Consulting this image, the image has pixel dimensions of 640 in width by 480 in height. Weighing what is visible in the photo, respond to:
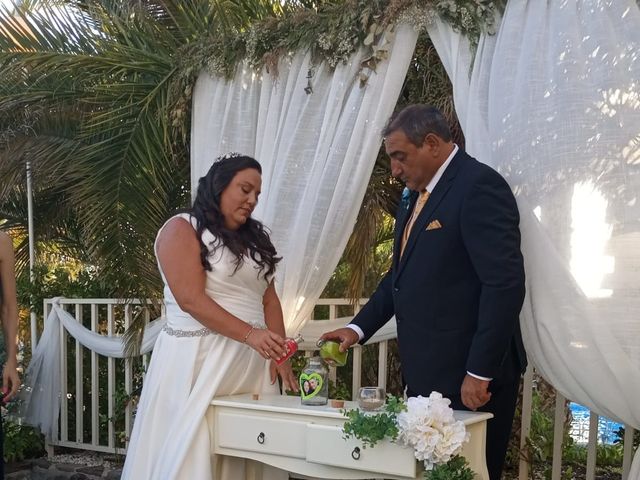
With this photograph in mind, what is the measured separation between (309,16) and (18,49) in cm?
199

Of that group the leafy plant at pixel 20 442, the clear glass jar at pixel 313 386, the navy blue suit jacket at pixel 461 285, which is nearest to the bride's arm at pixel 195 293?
the clear glass jar at pixel 313 386

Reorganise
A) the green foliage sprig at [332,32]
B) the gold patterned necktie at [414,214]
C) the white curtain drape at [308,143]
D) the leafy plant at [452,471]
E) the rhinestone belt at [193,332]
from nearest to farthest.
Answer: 1. the leafy plant at [452,471]
2. the gold patterned necktie at [414,214]
3. the rhinestone belt at [193,332]
4. the green foliage sprig at [332,32]
5. the white curtain drape at [308,143]

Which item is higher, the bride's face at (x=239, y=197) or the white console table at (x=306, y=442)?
the bride's face at (x=239, y=197)

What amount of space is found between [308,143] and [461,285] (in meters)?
1.33

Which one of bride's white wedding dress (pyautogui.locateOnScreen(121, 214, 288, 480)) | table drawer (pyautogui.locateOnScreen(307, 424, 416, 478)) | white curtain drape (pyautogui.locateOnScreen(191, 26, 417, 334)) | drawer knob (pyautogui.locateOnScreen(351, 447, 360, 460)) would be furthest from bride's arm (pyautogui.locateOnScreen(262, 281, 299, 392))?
drawer knob (pyautogui.locateOnScreen(351, 447, 360, 460))

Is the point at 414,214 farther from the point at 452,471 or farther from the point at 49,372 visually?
the point at 49,372

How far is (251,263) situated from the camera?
3041mm

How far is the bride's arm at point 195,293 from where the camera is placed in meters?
2.88

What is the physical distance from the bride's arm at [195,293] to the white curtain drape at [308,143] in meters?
0.79

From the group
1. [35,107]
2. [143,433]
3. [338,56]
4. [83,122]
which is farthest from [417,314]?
[35,107]

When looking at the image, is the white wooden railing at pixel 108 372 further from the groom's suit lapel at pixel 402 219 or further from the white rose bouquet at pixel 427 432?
the white rose bouquet at pixel 427 432

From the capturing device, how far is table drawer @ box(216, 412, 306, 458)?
2.70 m

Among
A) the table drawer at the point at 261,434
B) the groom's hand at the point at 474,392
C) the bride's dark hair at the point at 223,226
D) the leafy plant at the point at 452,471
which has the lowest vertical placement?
the table drawer at the point at 261,434

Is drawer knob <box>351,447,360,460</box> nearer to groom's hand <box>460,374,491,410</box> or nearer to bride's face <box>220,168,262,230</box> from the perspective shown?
groom's hand <box>460,374,491,410</box>
